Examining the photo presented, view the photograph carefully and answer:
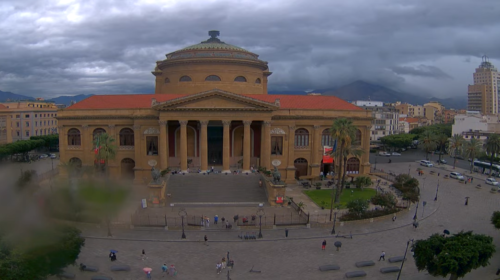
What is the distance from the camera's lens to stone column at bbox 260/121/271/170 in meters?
54.8

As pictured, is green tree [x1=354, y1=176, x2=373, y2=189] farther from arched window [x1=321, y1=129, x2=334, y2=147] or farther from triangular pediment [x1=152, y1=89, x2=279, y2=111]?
triangular pediment [x1=152, y1=89, x2=279, y2=111]

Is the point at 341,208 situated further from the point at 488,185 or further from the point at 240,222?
the point at 488,185

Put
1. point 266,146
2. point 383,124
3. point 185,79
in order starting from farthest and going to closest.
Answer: point 383,124 → point 185,79 → point 266,146

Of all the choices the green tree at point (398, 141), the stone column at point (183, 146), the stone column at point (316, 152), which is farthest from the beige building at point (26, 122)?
the green tree at point (398, 141)

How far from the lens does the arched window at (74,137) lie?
195ft

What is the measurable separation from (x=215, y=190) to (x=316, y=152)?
1950cm

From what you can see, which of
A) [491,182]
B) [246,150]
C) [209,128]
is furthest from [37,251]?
[491,182]

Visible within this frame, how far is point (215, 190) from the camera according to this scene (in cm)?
4812

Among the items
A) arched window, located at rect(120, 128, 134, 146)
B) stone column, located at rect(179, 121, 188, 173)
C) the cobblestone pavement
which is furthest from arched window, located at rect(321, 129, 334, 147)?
arched window, located at rect(120, 128, 134, 146)

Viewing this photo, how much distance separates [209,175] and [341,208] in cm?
1767

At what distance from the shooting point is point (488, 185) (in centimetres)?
6166

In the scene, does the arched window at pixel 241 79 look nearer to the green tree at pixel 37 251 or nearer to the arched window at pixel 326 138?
the arched window at pixel 326 138

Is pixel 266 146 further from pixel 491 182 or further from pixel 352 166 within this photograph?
pixel 491 182

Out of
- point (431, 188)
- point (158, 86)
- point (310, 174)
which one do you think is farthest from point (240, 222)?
point (158, 86)
